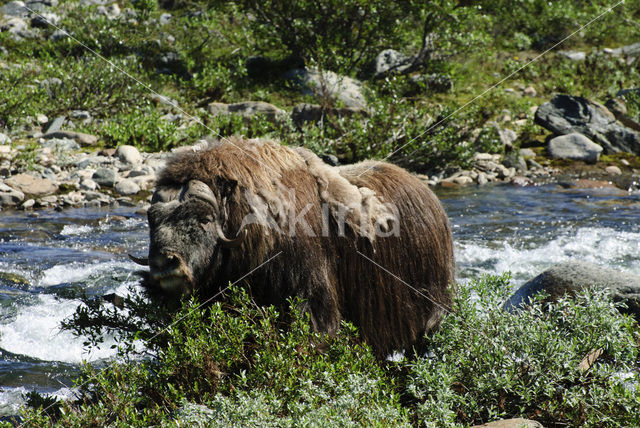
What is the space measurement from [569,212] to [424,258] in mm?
7376

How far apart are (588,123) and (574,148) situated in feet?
4.20

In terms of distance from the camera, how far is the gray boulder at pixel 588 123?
15875mm

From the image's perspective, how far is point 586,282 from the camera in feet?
18.1

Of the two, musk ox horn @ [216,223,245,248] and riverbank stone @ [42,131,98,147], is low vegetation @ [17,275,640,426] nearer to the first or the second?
musk ox horn @ [216,223,245,248]

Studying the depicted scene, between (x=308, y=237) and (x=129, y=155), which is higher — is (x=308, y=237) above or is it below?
below

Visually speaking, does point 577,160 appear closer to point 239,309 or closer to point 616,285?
point 616,285

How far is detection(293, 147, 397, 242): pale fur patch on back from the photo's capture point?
4199mm

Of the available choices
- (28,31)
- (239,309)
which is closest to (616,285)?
(239,309)

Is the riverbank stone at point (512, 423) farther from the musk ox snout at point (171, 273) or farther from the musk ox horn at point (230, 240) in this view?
the musk ox snout at point (171, 273)

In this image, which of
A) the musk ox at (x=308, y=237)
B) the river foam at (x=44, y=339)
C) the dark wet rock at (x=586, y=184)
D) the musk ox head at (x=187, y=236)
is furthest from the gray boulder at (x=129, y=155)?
the musk ox head at (x=187, y=236)

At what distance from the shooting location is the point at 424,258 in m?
4.58

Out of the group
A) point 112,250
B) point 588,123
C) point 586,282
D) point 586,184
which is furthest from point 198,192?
point 588,123

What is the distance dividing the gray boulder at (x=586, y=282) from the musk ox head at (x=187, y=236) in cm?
273

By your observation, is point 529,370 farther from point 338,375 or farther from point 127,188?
point 127,188
